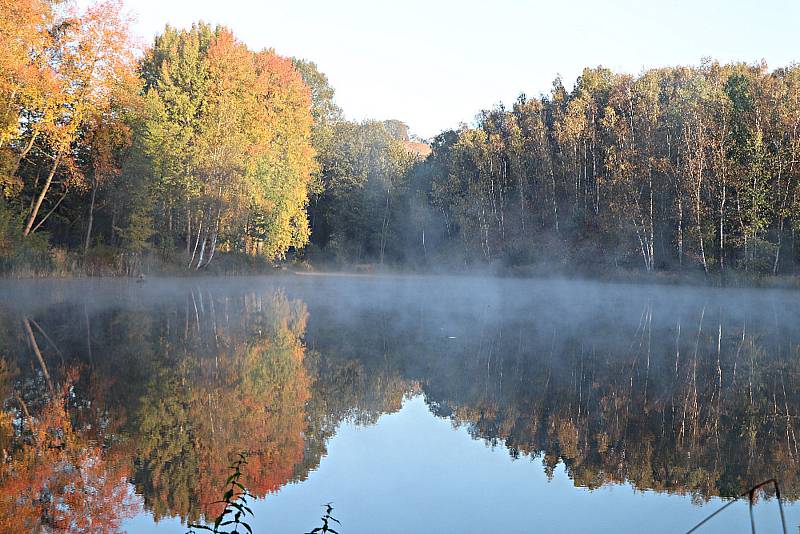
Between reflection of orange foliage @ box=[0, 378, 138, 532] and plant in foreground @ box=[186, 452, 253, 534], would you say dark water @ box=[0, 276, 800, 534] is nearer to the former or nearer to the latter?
reflection of orange foliage @ box=[0, 378, 138, 532]

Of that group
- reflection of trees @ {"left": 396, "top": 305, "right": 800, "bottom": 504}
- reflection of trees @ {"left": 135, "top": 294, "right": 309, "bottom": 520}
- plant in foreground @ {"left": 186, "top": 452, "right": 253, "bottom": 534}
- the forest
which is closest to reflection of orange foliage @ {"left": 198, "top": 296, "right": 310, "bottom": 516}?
reflection of trees @ {"left": 135, "top": 294, "right": 309, "bottom": 520}

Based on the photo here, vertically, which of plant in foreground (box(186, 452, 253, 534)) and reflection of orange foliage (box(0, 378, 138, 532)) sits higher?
plant in foreground (box(186, 452, 253, 534))

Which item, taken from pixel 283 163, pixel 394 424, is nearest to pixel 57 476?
pixel 394 424

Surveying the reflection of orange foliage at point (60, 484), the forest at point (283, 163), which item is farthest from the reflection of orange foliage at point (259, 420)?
the forest at point (283, 163)

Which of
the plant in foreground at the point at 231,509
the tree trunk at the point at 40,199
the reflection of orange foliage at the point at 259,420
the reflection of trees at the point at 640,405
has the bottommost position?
the reflection of trees at the point at 640,405

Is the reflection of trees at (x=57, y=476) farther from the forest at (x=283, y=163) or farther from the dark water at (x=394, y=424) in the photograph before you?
the forest at (x=283, y=163)

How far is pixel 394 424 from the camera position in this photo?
8328 millimetres

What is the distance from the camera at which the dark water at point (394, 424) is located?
5.43 meters

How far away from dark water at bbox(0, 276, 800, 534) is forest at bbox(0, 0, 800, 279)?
709 inches

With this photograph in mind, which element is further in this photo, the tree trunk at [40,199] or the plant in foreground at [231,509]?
the tree trunk at [40,199]

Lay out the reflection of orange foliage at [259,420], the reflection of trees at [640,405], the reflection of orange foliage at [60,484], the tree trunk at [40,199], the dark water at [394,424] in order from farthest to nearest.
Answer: the tree trunk at [40,199] → the reflection of trees at [640,405] → the reflection of orange foliage at [259,420] → the dark water at [394,424] → the reflection of orange foliage at [60,484]

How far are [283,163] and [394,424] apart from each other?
3847 centimetres

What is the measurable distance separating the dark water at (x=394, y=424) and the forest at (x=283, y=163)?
709 inches

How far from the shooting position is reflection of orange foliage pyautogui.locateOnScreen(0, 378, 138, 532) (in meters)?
→ 4.86
